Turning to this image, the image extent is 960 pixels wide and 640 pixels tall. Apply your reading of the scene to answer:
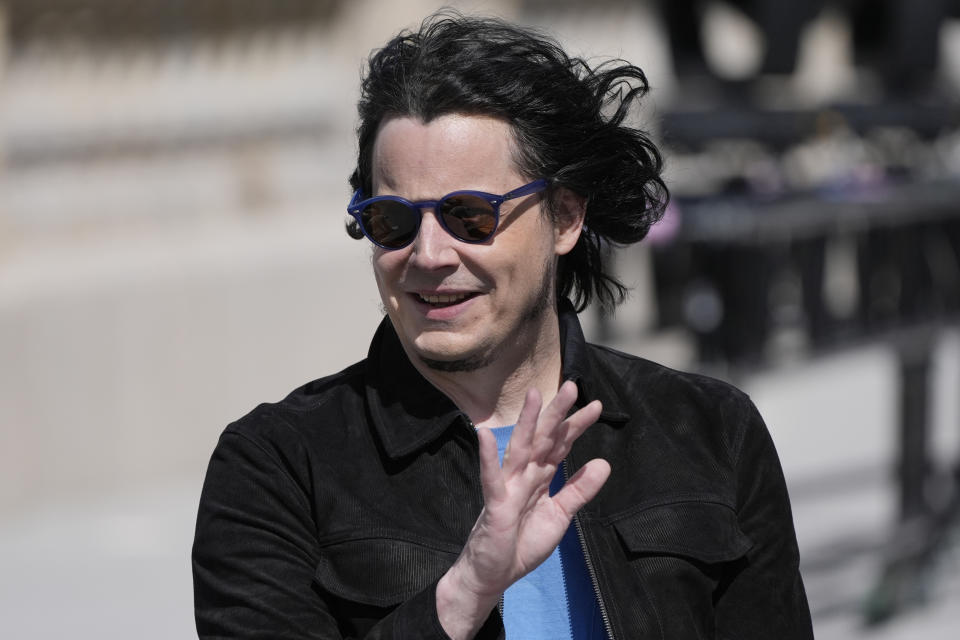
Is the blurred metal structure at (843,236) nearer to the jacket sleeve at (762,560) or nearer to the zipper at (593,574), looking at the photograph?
the jacket sleeve at (762,560)

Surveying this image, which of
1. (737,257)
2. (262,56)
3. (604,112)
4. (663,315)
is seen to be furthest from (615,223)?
(663,315)

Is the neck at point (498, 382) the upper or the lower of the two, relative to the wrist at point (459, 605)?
upper

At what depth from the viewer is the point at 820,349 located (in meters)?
5.91

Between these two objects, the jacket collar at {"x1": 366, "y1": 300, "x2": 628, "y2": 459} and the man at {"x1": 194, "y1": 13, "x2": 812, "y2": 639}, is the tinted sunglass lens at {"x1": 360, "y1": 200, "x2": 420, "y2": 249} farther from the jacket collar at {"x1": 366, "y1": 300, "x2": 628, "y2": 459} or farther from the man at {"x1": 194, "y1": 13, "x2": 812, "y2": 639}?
the jacket collar at {"x1": 366, "y1": 300, "x2": 628, "y2": 459}

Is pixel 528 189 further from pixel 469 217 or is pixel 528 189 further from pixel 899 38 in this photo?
pixel 899 38

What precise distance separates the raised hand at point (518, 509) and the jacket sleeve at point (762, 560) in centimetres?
37

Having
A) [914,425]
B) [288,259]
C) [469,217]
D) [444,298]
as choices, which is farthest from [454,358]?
[288,259]

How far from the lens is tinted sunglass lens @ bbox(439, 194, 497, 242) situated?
181cm

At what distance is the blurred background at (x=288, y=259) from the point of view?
6.04 metres

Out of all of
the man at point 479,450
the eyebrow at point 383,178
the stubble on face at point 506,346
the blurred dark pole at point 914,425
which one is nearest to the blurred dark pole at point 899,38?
the blurred dark pole at point 914,425

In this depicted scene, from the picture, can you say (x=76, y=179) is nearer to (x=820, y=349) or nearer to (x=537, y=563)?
(x=820, y=349)

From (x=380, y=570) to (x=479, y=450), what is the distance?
0.19 metres

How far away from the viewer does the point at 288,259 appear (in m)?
7.85

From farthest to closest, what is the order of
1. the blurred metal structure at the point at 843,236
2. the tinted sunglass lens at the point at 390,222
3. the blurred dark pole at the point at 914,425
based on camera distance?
the blurred dark pole at the point at 914,425
the blurred metal structure at the point at 843,236
the tinted sunglass lens at the point at 390,222
